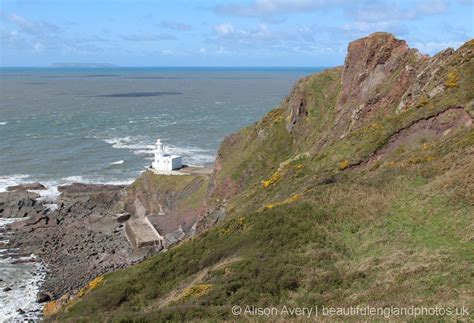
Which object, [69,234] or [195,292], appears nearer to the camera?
[195,292]

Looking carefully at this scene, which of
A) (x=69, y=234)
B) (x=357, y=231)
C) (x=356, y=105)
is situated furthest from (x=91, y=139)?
(x=357, y=231)

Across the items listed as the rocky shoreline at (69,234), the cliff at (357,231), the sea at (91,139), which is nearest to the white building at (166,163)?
the rocky shoreline at (69,234)

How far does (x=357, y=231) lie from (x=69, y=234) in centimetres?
4756

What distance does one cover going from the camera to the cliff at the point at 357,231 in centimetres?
1622

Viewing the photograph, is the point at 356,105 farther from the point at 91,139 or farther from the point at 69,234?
the point at 91,139

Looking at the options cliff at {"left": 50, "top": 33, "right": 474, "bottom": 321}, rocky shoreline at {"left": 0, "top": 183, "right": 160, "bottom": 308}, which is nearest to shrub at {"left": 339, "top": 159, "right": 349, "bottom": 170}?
cliff at {"left": 50, "top": 33, "right": 474, "bottom": 321}

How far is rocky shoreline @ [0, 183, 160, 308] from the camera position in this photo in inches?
1937

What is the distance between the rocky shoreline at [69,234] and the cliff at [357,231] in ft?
56.3

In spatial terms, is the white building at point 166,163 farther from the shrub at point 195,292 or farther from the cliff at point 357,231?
the shrub at point 195,292

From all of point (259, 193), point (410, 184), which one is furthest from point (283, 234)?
point (259, 193)

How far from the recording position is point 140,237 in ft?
185

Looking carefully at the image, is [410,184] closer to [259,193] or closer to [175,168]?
[259,193]

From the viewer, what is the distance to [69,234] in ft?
199

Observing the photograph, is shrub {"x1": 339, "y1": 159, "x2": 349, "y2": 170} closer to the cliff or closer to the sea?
the cliff
